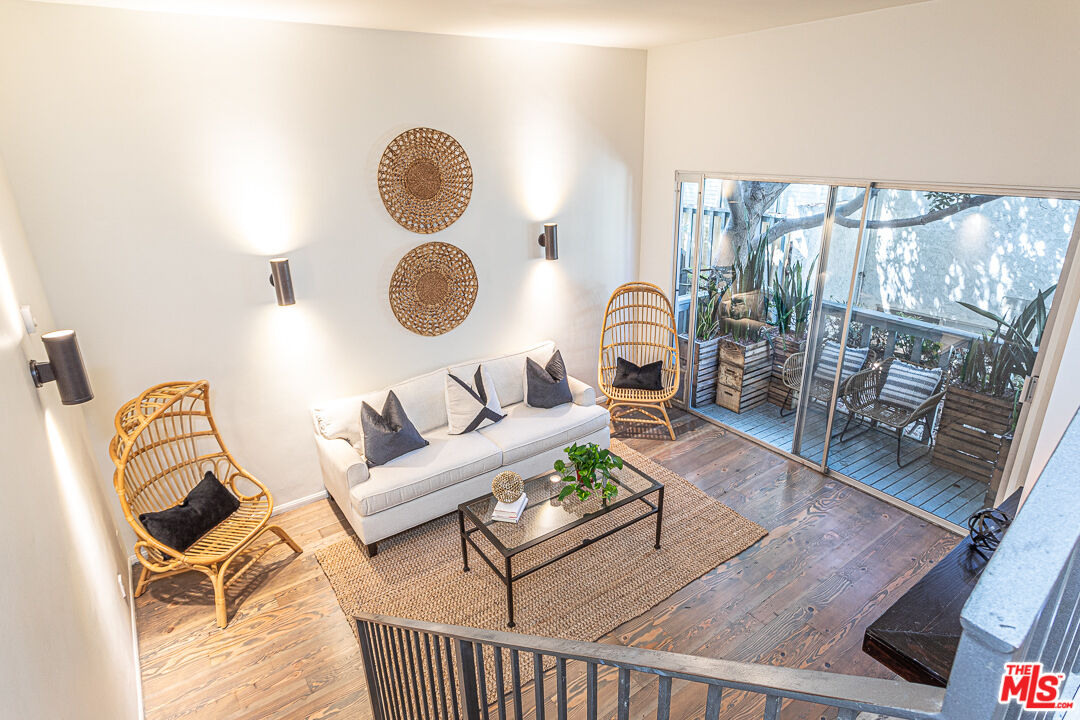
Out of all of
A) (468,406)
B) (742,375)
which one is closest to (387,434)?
(468,406)

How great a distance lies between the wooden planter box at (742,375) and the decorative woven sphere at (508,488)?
2.51 meters

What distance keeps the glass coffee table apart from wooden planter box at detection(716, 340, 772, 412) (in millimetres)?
1752

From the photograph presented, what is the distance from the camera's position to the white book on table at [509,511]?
3.23 metres

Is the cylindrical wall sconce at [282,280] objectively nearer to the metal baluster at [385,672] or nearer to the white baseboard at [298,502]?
the white baseboard at [298,502]

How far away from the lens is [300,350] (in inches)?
152

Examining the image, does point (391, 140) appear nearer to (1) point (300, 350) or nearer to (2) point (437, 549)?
(1) point (300, 350)

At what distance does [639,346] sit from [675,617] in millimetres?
2827

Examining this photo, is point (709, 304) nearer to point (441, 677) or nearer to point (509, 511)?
point (509, 511)

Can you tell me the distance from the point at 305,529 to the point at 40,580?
2.37 m

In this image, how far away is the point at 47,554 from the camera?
1769 millimetres

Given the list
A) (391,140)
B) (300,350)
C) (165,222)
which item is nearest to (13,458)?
(165,222)

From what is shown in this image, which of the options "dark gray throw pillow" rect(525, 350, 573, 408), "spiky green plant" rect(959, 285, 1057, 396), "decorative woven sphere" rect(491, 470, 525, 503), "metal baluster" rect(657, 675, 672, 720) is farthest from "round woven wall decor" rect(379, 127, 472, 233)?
"metal baluster" rect(657, 675, 672, 720)

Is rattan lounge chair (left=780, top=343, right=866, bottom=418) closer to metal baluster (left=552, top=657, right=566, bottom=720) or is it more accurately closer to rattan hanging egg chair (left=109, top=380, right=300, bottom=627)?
metal baluster (left=552, top=657, right=566, bottom=720)
